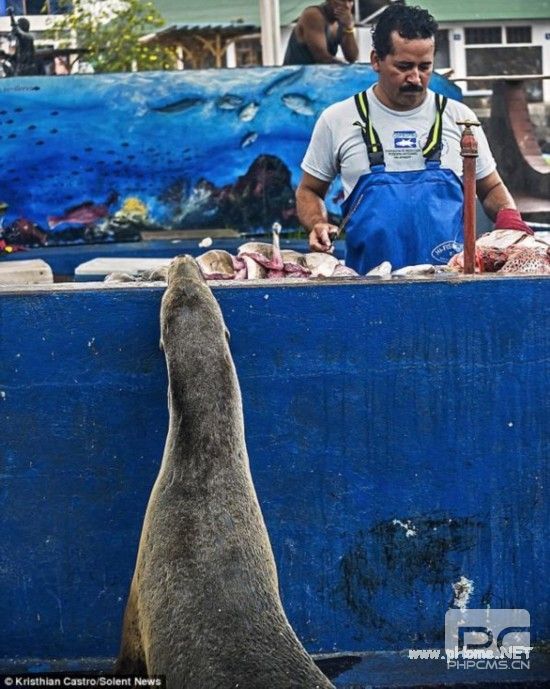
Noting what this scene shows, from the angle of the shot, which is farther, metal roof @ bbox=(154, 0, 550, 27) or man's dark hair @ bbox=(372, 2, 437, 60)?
metal roof @ bbox=(154, 0, 550, 27)

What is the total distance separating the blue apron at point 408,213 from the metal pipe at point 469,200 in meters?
0.98

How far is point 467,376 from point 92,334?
139 cm

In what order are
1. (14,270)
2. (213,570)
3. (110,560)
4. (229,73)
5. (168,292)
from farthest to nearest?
1. (229,73)
2. (14,270)
3. (110,560)
4. (168,292)
5. (213,570)

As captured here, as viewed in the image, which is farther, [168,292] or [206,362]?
[168,292]

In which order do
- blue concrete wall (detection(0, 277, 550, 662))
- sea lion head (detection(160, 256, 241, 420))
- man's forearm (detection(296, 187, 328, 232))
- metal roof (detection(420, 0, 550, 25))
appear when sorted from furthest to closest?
1. metal roof (detection(420, 0, 550, 25))
2. man's forearm (detection(296, 187, 328, 232))
3. blue concrete wall (detection(0, 277, 550, 662))
4. sea lion head (detection(160, 256, 241, 420))

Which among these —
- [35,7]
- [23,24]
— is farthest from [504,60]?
[23,24]

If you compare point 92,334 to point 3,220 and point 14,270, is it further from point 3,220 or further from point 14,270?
point 3,220

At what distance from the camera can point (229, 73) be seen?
444 inches

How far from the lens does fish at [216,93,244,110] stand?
37.1 ft

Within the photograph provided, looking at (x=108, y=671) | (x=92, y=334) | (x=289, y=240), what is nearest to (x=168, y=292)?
(x=92, y=334)

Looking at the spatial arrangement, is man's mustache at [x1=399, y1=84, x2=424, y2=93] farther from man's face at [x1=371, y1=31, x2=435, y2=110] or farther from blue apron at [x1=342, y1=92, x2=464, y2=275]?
blue apron at [x1=342, y1=92, x2=464, y2=275]

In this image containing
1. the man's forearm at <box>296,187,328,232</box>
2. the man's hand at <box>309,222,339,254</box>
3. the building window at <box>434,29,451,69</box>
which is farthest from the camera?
the building window at <box>434,29,451,69</box>

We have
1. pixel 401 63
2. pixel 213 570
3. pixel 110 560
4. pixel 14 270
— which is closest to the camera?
pixel 213 570
